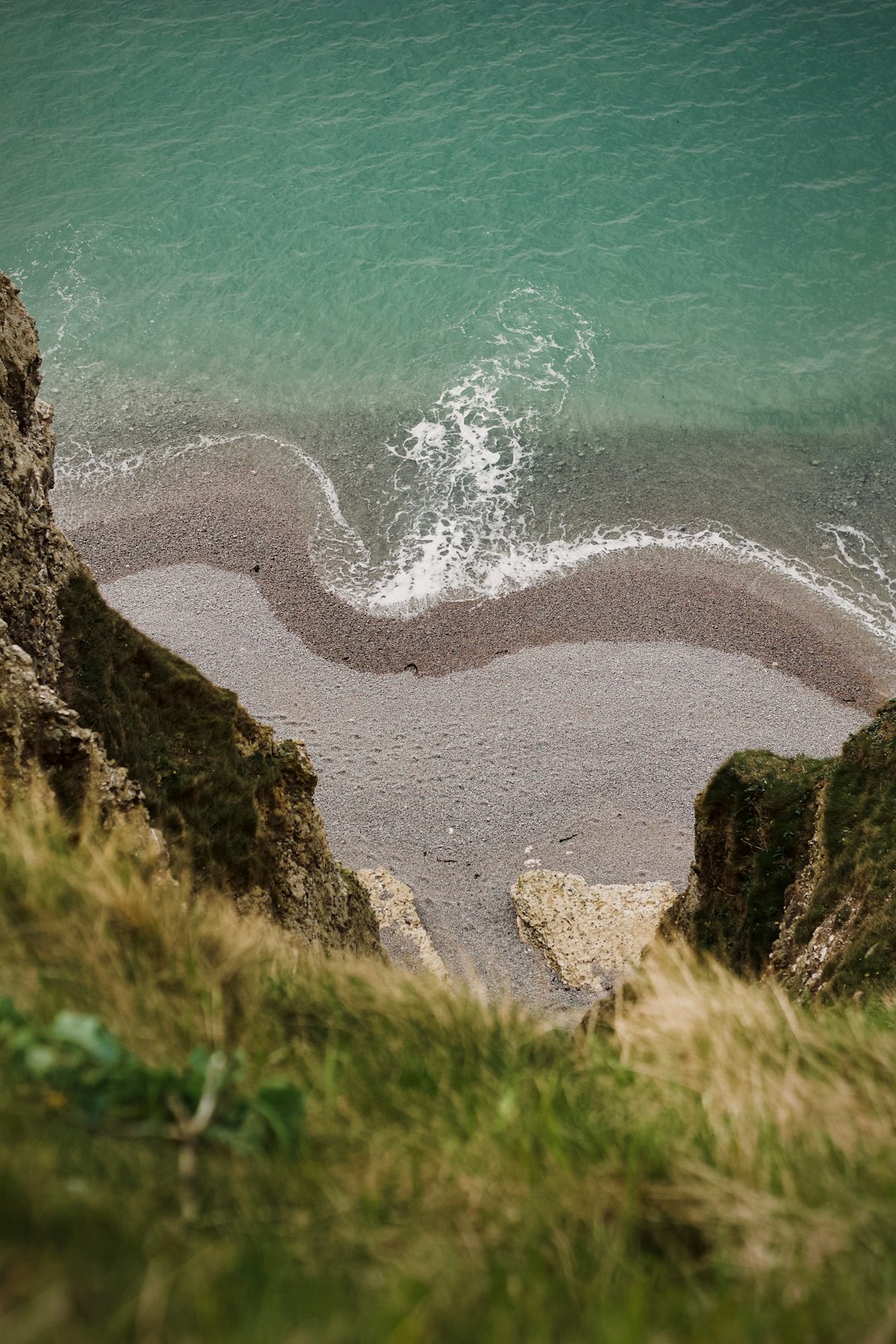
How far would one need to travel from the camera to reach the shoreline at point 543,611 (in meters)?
34.5

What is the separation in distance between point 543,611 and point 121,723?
24169 millimetres

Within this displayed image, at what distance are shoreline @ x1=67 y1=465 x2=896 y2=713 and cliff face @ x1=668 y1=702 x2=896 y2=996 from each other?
54.9 feet

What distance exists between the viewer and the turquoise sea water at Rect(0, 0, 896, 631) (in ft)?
131

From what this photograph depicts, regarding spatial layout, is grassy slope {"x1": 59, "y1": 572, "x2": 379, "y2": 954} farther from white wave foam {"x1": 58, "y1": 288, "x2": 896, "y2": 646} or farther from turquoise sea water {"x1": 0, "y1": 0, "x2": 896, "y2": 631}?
turquoise sea water {"x1": 0, "y1": 0, "x2": 896, "y2": 631}

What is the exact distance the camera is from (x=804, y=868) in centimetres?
1645

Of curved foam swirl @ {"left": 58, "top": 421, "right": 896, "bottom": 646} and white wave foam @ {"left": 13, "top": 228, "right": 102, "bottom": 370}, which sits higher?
white wave foam @ {"left": 13, "top": 228, "right": 102, "bottom": 370}

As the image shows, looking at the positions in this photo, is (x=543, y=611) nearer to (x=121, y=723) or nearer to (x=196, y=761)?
(x=196, y=761)

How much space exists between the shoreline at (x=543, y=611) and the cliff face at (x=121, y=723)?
733 inches

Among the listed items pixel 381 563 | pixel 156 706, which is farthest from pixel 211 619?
pixel 156 706

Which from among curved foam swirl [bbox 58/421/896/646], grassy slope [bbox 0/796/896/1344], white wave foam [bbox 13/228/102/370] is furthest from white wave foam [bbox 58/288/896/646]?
grassy slope [bbox 0/796/896/1344]

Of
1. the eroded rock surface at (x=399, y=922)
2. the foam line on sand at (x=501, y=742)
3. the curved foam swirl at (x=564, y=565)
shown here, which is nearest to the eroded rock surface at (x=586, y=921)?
the foam line on sand at (x=501, y=742)

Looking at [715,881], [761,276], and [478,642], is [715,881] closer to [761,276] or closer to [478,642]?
[478,642]

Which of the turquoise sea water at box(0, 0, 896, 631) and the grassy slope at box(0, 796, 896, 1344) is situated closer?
the grassy slope at box(0, 796, 896, 1344)

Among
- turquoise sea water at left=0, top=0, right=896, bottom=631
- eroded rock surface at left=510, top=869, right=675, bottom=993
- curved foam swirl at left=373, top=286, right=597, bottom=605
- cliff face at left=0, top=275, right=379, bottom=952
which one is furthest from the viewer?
turquoise sea water at left=0, top=0, right=896, bottom=631
